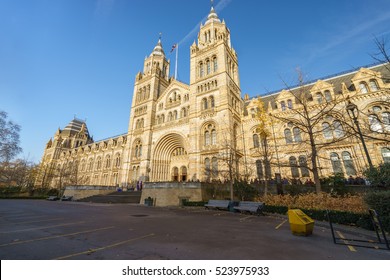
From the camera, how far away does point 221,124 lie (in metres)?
25.8

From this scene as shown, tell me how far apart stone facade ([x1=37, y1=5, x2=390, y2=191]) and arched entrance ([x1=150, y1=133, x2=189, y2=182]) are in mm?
186

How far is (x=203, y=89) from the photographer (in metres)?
30.2

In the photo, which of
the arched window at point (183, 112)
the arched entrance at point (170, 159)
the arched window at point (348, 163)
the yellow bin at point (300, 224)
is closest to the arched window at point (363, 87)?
the arched window at point (348, 163)

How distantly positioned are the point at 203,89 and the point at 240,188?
18.7m

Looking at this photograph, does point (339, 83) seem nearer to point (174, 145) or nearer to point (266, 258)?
point (174, 145)

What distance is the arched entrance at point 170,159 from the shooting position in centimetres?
3134

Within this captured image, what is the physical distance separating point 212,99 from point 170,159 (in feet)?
46.0

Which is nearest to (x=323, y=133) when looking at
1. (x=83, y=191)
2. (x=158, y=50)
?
(x=83, y=191)

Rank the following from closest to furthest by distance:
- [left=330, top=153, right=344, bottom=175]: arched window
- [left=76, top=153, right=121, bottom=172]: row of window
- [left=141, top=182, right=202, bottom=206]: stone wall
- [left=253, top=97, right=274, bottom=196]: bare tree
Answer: [left=141, top=182, right=202, bottom=206]: stone wall
[left=330, top=153, right=344, bottom=175]: arched window
[left=253, top=97, right=274, bottom=196]: bare tree
[left=76, top=153, right=121, bottom=172]: row of window

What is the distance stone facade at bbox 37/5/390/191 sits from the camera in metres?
21.3

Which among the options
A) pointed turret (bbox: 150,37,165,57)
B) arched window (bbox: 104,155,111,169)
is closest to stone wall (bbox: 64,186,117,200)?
Result: arched window (bbox: 104,155,111,169)

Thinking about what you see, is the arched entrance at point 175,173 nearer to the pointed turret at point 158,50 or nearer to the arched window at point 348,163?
the arched window at point 348,163

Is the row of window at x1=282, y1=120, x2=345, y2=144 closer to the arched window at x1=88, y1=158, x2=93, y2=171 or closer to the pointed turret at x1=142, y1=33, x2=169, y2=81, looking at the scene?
the pointed turret at x1=142, y1=33, x2=169, y2=81

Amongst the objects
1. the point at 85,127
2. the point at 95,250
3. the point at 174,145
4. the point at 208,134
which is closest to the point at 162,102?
the point at 174,145
